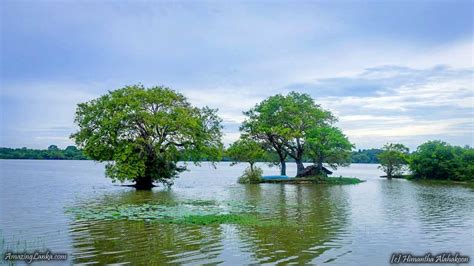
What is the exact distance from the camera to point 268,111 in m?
54.9

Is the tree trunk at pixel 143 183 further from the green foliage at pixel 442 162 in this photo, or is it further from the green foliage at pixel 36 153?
the green foliage at pixel 36 153

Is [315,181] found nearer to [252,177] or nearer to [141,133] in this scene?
[252,177]

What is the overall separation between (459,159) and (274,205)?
149ft

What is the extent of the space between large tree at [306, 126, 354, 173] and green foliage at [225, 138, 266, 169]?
6.27 meters

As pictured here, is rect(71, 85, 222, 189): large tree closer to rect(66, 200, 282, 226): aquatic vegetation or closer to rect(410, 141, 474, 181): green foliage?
rect(66, 200, 282, 226): aquatic vegetation

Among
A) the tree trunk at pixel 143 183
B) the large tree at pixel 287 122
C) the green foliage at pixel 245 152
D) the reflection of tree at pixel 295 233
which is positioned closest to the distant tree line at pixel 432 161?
the large tree at pixel 287 122

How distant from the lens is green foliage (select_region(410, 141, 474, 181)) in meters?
59.1

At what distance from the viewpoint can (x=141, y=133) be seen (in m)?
37.1

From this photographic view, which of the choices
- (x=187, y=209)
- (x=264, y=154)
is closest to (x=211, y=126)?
(x=264, y=154)

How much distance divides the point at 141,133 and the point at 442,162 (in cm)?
4505

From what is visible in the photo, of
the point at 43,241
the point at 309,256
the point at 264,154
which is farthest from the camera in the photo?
the point at 264,154

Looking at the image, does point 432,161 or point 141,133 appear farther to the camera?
point 432,161

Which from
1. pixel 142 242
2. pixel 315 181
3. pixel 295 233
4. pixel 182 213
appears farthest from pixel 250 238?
pixel 315 181

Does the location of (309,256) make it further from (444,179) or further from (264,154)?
(444,179)
